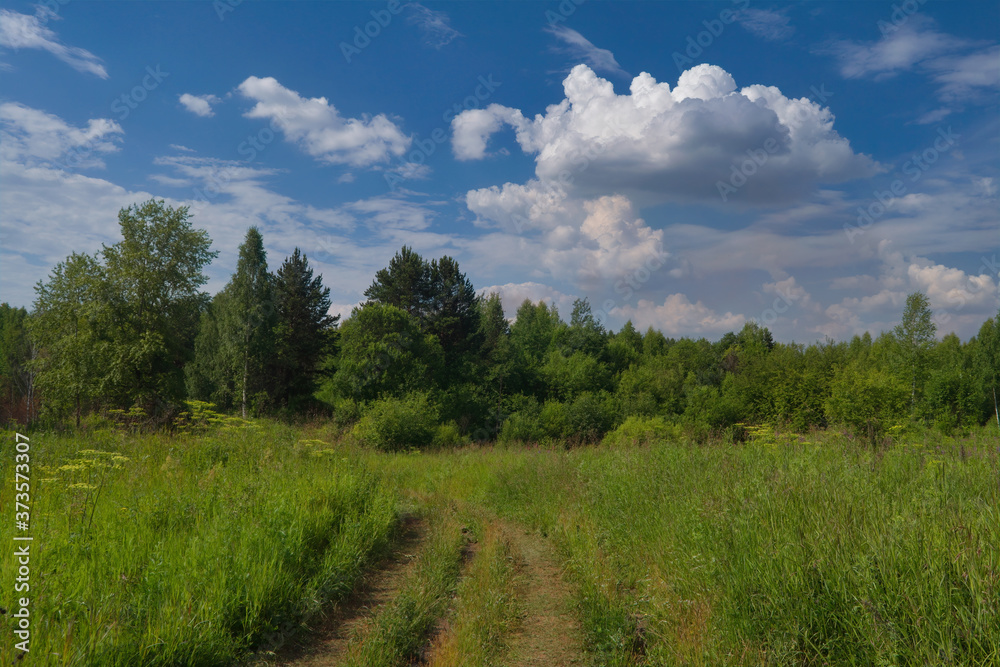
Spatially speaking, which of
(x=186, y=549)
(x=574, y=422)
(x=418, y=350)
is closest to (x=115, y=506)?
(x=186, y=549)

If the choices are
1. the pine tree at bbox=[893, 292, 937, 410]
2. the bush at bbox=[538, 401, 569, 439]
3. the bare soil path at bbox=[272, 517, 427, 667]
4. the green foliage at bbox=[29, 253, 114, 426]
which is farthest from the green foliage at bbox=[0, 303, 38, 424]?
the pine tree at bbox=[893, 292, 937, 410]

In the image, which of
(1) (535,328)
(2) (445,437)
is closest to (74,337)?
(2) (445,437)

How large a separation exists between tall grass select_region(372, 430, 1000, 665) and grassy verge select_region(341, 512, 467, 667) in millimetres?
1572

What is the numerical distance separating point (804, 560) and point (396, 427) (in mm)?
25305

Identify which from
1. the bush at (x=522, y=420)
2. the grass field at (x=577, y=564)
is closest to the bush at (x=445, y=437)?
the bush at (x=522, y=420)

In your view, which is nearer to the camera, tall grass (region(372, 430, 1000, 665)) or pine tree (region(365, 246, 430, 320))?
tall grass (region(372, 430, 1000, 665))

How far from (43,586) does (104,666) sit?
0.90m

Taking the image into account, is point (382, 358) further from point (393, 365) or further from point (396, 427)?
point (396, 427)

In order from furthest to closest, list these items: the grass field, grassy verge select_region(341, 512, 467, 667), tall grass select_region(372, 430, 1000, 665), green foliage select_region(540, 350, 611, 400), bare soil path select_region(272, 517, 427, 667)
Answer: green foliage select_region(540, 350, 611, 400)
bare soil path select_region(272, 517, 427, 667)
grassy verge select_region(341, 512, 467, 667)
the grass field
tall grass select_region(372, 430, 1000, 665)

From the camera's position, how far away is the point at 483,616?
5102 mm

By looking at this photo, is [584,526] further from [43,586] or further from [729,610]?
[43,586]

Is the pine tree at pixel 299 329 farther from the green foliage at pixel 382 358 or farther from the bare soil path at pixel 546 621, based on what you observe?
the bare soil path at pixel 546 621

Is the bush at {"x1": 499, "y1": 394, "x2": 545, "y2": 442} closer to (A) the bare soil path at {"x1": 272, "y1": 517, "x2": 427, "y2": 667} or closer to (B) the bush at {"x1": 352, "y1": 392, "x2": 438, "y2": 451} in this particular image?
(B) the bush at {"x1": 352, "y1": 392, "x2": 438, "y2": 451}

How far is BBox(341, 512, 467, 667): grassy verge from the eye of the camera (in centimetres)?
431
